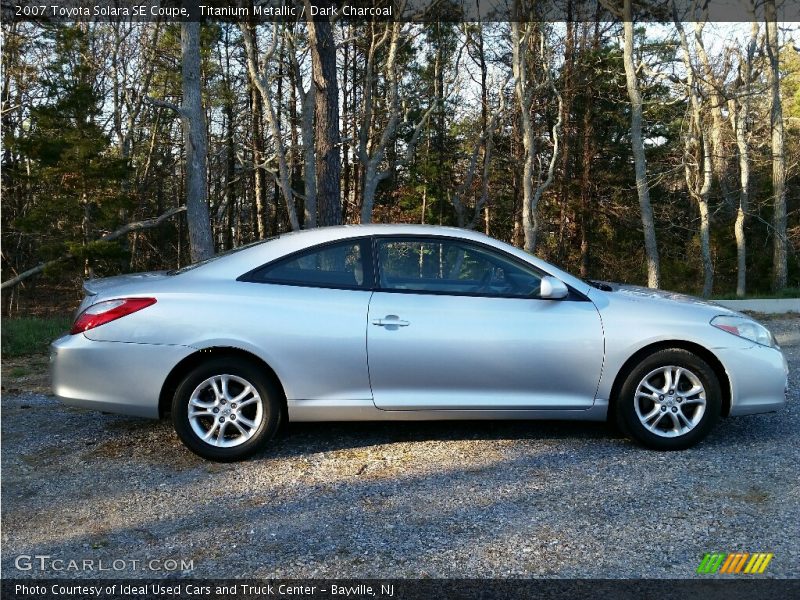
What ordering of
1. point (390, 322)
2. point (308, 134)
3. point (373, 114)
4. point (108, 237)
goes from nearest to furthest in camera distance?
point (390, 322)
point (108, 237)
point (308, 134)
point (373, 114)

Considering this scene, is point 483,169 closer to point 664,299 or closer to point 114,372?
point 664,299

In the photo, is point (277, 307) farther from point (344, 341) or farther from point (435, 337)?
point (435, 337)

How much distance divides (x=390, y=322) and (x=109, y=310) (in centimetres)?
184

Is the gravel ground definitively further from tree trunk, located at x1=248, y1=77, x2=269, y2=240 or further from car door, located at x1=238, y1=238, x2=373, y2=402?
tree trunk, located at x1=248, y1=77, x2=269, y2=240

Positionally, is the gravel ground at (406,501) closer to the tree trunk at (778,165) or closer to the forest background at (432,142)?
the forest background at (432,142)

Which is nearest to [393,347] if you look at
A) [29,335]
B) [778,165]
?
[29,335]

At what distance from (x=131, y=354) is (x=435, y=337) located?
198 centimetres

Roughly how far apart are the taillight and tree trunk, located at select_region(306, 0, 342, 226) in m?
7.23

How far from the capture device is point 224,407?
4.54 m

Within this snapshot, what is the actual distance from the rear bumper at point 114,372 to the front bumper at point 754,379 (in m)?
3.67

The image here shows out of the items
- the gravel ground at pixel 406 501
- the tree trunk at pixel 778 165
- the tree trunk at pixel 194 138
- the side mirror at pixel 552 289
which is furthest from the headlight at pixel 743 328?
the tree trunk at pixel 778 165

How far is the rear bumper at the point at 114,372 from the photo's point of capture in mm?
4457

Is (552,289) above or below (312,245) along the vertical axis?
below

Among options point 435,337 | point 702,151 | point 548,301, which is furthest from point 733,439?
point 702,151
